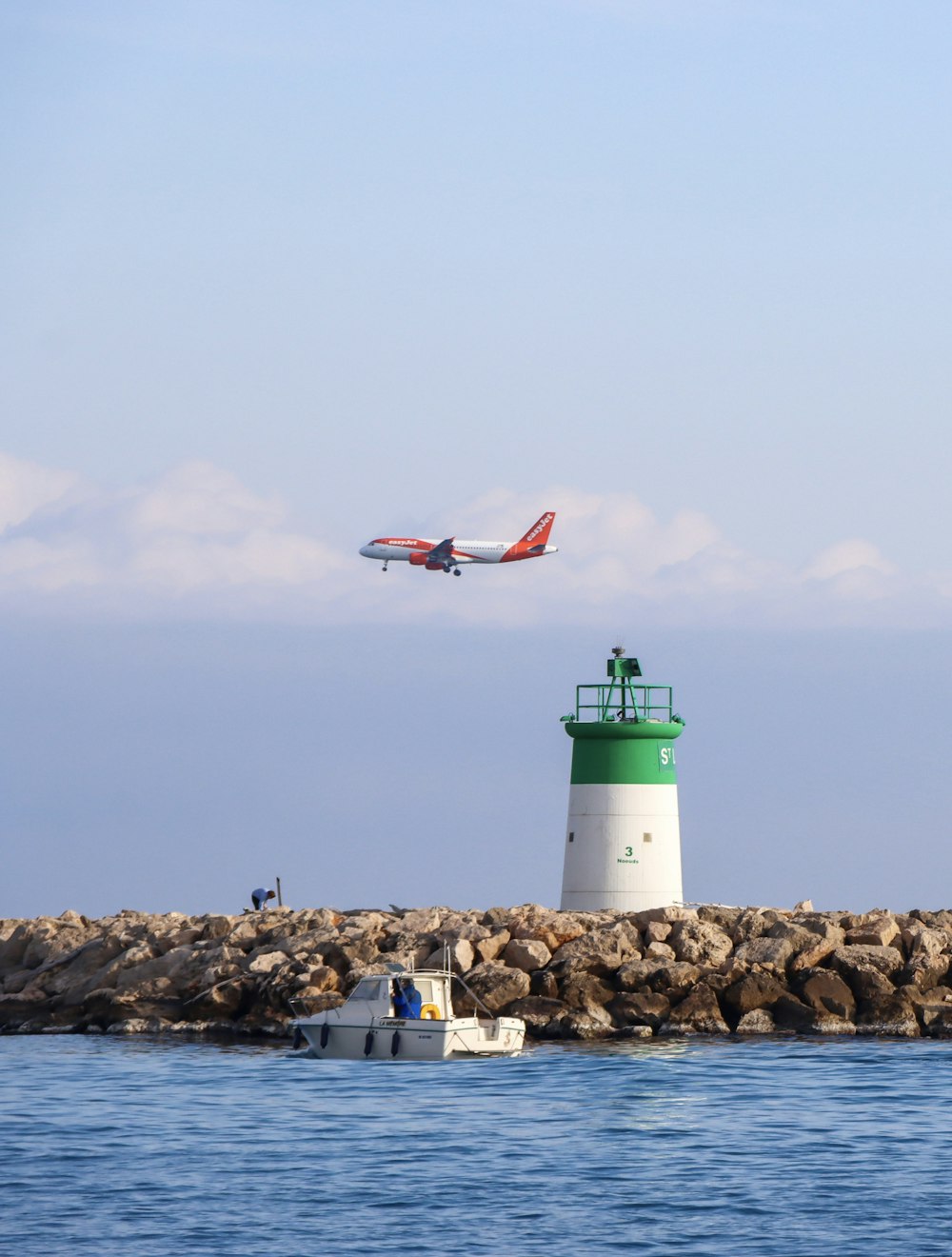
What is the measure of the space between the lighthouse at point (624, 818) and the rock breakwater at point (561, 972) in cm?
126

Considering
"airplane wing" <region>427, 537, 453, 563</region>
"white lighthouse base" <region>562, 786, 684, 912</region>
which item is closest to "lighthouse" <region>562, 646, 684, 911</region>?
"white lighthouse base" <region>562, 786, 684, 912</region>

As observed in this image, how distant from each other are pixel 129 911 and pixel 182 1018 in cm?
1038

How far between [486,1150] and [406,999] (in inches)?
300

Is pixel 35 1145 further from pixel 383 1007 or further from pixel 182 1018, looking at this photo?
pixel 182 1018

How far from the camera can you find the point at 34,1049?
3522cm

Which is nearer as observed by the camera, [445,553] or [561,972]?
[561,972]

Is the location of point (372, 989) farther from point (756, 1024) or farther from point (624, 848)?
point (624, 848)

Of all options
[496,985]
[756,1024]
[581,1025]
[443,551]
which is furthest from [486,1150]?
[443,551]

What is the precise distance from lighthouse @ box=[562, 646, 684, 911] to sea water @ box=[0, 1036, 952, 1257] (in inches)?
278

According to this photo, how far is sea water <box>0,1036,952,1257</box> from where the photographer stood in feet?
66.4

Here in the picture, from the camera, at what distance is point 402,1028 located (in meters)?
32.0

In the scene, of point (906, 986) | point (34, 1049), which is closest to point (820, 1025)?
point (906, 986)

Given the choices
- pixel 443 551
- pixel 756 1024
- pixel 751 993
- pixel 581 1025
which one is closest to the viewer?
pixel 581 1025

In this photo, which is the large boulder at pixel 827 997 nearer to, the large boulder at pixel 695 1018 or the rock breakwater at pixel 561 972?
the rock breakwater at pixel 561 972
